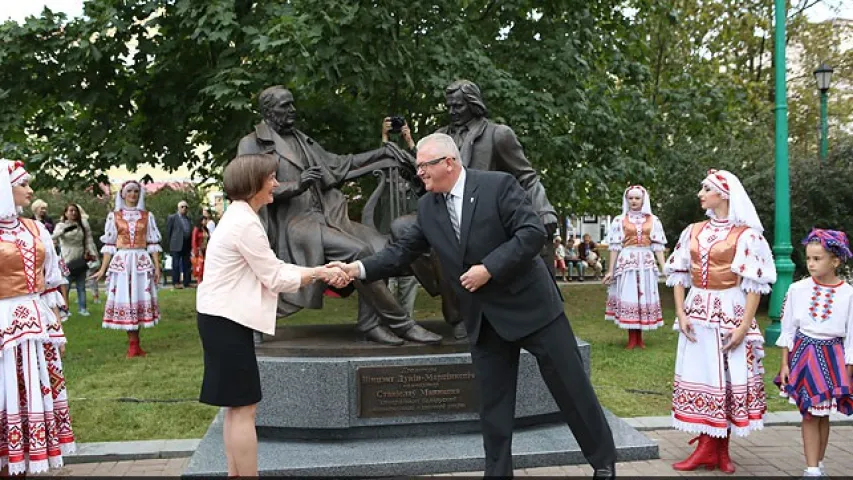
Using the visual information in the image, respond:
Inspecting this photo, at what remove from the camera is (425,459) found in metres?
5.09

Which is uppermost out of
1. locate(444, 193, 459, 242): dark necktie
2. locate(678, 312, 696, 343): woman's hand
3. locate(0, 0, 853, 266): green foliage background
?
locate(0, 0, 853, 266): green foliage background

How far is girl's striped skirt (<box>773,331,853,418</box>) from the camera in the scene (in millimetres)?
4684

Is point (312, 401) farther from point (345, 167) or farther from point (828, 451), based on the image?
point (828, 451)

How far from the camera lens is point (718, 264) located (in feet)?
17.2

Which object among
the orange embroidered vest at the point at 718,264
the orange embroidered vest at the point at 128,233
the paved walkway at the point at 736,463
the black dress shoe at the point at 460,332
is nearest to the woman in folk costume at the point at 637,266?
the paved walkway at the point at 736,463

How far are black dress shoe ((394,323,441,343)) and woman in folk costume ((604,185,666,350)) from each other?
5.36 meters

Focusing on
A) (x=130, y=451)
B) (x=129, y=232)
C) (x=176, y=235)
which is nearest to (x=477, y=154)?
(x=130, y=451)

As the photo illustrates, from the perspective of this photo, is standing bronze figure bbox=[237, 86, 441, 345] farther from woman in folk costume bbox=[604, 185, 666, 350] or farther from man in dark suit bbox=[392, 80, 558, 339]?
woman in folk costume bbox=[604, 185, 666, 350]

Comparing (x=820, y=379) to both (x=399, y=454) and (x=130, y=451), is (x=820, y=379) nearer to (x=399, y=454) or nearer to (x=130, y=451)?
(x=399, y=454)

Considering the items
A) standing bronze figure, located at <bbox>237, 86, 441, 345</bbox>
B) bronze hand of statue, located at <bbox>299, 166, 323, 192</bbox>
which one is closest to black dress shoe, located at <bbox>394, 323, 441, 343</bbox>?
standing bronze figure, located at <bbox>237, 86, 441, 345</bbox>

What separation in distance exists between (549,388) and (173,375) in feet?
19.6

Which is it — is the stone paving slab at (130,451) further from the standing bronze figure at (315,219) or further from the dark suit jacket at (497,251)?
the dark suit jacket at (497,251)

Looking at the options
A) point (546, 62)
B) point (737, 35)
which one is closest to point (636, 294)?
point (546, 62)

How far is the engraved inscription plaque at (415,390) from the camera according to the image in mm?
5484
